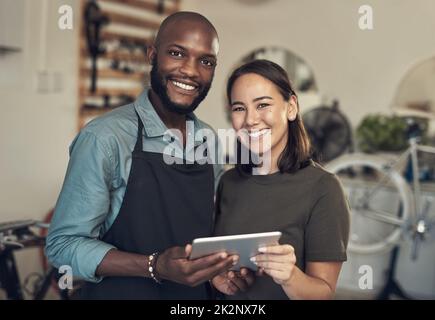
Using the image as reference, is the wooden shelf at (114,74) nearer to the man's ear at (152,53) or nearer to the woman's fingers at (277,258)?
the man's ear at (152,53)

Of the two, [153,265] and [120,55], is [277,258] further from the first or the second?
[120,55]

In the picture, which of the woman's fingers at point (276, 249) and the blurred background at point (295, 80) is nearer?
the woman's fingers at point (276, 249)

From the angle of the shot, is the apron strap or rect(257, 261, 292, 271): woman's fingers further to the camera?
the apron strap

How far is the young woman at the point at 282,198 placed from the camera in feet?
4.03

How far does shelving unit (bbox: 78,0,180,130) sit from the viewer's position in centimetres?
353

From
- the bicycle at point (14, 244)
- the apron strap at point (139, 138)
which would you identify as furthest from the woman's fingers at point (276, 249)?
the bicycle at point (14, 244)

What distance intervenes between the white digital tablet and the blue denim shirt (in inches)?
9.6

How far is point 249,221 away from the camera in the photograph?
133cm

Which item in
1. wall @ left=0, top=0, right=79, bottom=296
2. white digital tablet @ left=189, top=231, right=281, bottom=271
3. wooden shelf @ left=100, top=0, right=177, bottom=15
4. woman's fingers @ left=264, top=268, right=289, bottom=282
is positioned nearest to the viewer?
white digital tablet @ left=189, top=231, right=281, bottom=271

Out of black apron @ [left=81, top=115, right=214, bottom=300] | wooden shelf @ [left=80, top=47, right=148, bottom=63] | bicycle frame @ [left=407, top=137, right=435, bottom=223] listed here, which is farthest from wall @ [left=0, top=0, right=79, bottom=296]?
bicycle frame @ [left=407, top=137, right=435, bottom=223]

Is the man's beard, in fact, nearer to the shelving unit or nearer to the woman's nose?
the woman's nose

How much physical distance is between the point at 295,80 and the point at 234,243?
340 cm

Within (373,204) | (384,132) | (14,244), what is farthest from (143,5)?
(14,244)
